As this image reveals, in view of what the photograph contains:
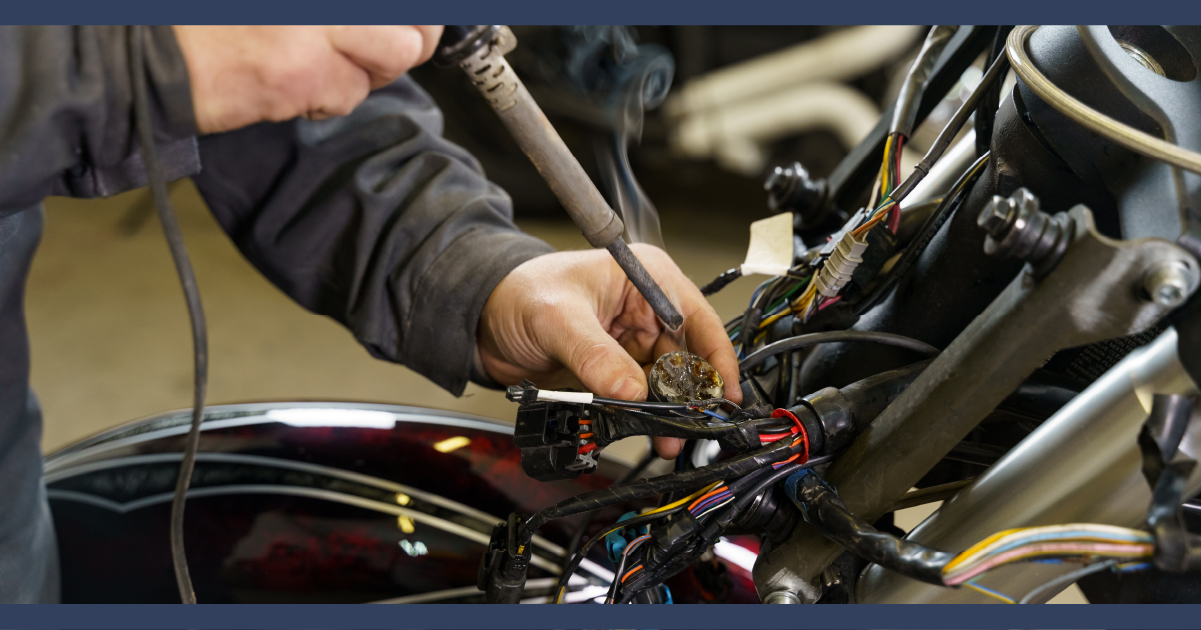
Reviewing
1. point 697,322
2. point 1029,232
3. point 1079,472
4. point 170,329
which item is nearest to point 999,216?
point 1029,232

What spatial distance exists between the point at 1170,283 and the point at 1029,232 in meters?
0.06

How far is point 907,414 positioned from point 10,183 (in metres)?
0.57

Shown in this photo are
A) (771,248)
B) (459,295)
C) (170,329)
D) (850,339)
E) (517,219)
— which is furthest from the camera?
(517,219)

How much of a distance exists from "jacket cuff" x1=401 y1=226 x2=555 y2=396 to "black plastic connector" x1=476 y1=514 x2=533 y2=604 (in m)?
0.27

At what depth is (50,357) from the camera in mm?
2410

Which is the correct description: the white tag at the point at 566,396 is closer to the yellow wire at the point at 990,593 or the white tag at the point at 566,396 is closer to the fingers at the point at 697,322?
the fingers at the point at 697,322

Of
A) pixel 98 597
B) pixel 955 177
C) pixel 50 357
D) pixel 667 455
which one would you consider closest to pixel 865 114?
pixel 955 177

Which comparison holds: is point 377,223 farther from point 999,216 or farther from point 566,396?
point 999,216

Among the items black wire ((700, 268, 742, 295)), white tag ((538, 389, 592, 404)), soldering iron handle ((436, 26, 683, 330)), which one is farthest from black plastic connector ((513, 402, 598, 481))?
black wire ((700, 268, 742, 295))

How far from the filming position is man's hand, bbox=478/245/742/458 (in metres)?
0.69

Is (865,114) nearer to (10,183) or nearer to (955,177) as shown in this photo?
(955,177)

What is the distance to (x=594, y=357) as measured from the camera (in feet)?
2.32

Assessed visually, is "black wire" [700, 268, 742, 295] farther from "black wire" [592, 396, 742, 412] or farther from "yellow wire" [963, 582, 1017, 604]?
"yellow wire" [963, 582, 1017, 604]

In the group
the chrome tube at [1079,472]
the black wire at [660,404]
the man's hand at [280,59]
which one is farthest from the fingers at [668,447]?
the man's hand at [280,59]
